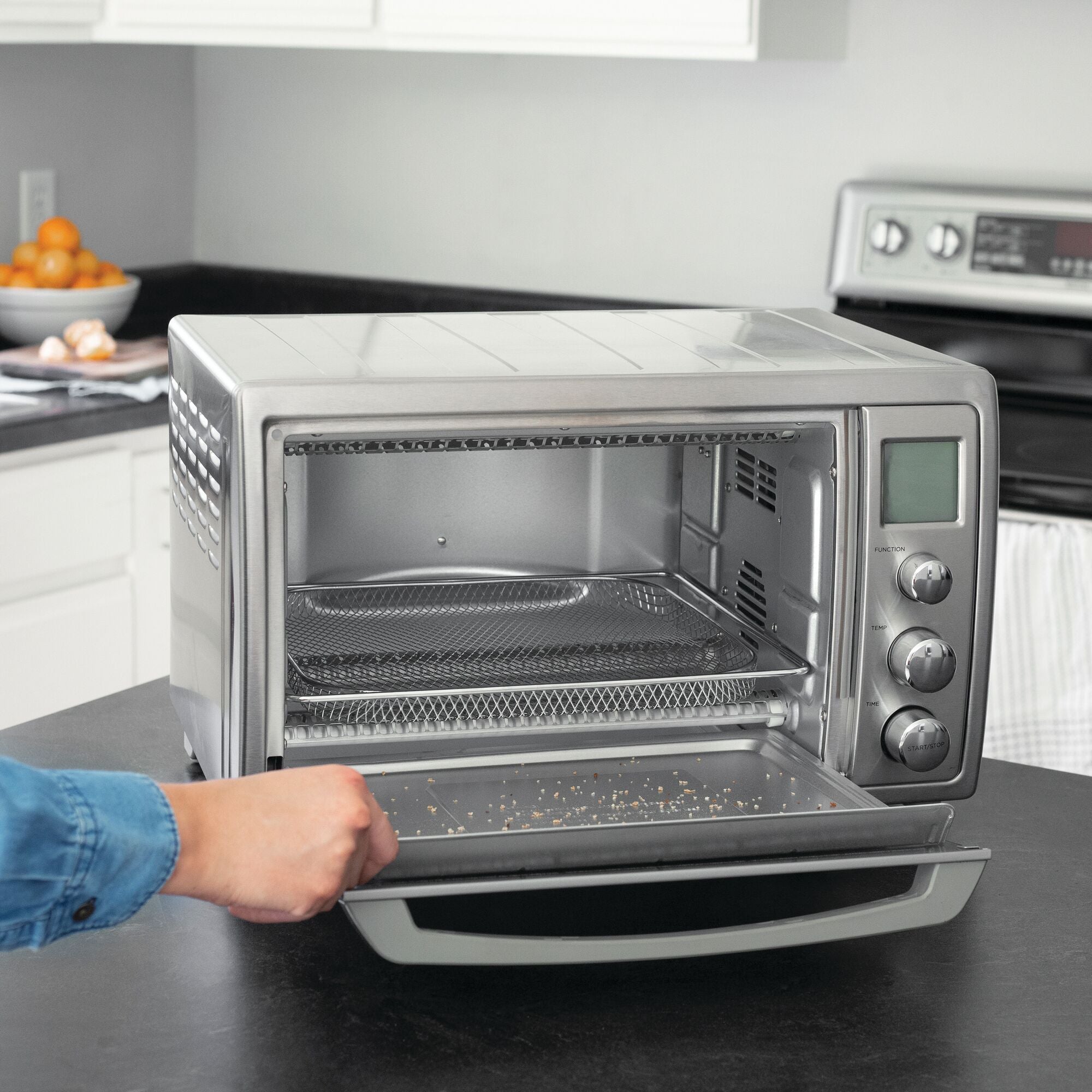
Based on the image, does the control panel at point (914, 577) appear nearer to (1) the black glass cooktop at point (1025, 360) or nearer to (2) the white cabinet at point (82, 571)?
(1) the black glass cooktop at point (1025, 360)

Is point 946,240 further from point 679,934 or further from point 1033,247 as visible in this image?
point 679,934

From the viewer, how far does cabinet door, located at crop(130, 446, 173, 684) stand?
2.10 meters

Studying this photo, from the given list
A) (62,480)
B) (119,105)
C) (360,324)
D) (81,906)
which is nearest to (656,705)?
(360,324)

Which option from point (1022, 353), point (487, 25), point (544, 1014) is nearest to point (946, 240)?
point (1022, 353)

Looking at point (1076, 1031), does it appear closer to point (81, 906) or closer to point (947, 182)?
point (81, 906)

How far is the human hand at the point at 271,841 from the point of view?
Answer: 63 centimetres

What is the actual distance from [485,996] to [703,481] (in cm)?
46

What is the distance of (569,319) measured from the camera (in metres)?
1.02

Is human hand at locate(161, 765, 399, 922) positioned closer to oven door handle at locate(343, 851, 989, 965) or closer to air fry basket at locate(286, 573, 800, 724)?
oven door handle at locate(343, 851, 989, 965)

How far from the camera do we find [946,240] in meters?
2.10

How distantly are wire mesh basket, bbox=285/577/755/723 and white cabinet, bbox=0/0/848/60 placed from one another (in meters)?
1.15

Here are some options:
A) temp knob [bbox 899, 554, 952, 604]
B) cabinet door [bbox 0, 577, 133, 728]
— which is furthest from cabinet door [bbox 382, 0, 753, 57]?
temp knob [bbox 899, 554, 952, 604]

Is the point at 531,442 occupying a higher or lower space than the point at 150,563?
higher

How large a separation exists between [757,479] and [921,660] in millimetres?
194
